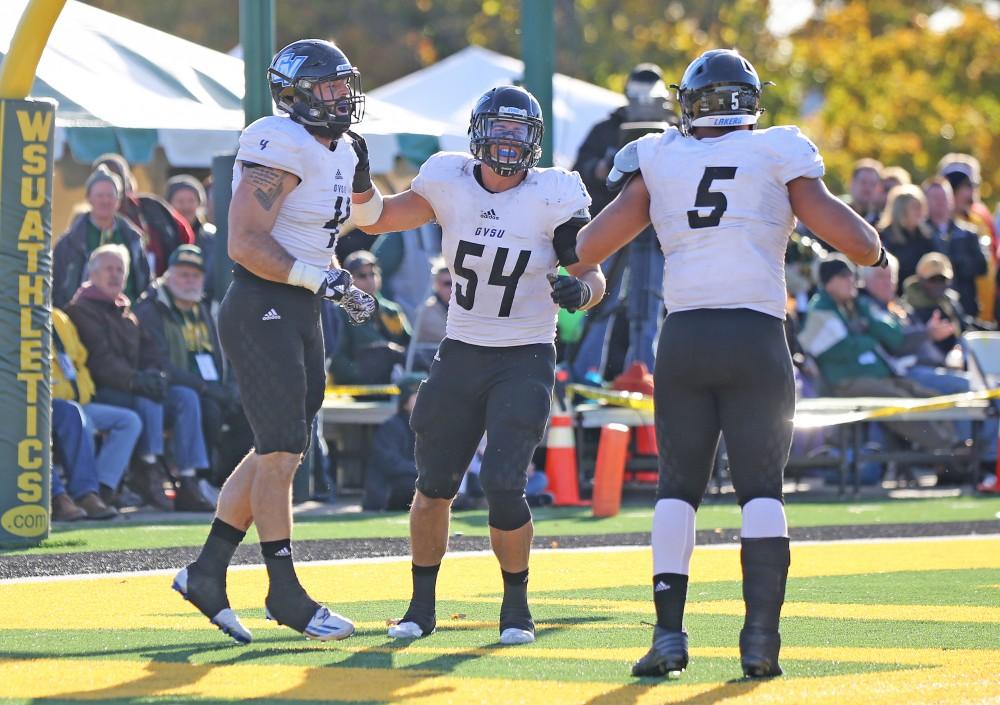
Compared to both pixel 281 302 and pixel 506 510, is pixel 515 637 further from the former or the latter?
pixel 281 302

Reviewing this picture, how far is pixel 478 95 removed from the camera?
69.0 ft

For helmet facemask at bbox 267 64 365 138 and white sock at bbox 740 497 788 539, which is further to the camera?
helmet facemask at bbox 267 64 365 138

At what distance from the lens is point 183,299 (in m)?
12.3

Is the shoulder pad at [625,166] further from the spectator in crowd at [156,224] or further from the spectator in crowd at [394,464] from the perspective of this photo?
the spectator in crowd at [156,224]

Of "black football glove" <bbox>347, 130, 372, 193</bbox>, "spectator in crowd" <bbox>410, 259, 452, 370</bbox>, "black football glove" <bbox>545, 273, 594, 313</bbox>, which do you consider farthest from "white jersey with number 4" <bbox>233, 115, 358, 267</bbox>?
"spectator in crowd" <bbox>410, 259, 452, 370</bbox>

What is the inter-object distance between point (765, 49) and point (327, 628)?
32.1m

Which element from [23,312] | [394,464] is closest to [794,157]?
[23,312]

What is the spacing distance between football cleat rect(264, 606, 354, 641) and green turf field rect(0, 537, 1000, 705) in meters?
0.08

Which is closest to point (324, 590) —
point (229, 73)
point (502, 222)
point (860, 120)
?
point (502, 222)

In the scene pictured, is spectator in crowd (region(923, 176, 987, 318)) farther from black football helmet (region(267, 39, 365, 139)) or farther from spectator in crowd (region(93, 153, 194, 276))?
black football helmet (region(267, 39, 365, 139))

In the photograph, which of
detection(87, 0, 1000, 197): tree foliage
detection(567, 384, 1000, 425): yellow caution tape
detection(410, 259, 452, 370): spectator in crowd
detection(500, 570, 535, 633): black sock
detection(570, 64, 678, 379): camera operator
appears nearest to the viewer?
detection(500, 570, 535, 633): black sock

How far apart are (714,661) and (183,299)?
22.5 feet

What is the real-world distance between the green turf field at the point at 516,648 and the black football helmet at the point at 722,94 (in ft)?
5.50

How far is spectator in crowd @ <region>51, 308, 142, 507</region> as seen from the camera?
11.4m
